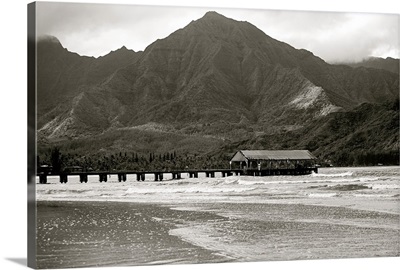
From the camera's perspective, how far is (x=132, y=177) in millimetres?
10430

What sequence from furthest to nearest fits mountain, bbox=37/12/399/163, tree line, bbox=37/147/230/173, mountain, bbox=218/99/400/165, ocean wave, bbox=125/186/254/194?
mountain, bbox=218/99/400/165 → ocean wave, bbox=125/186/254/194 → mountain, bbox=37/12/399/163 → tree line, bbox=37/147/230/173

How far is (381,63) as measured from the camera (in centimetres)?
1121

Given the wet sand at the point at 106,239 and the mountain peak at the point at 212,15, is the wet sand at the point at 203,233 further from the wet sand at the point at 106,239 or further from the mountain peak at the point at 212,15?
the mountain peak at the point at 212,15

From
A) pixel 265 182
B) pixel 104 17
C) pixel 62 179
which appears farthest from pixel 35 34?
pixel 265 182

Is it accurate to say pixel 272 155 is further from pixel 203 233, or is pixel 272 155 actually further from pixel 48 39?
pixel 48 39

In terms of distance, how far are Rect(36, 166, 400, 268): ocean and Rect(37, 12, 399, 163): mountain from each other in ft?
2.20

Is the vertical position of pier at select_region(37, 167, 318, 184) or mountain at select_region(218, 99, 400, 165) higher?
mountain at select_region(218, 99, 400, 165)

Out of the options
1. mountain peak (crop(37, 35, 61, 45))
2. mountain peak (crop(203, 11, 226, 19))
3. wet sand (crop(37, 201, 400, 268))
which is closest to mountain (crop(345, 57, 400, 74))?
wet sand (crop(37, 201, 400, 268))

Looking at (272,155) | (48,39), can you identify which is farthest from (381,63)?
(48,39)

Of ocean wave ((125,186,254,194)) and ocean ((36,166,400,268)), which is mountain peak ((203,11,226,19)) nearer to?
ocean ((36,166,400,268))

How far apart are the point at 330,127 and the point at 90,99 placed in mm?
3604

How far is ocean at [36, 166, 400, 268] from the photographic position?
9461 mm

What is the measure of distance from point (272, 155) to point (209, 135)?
3.08 feet

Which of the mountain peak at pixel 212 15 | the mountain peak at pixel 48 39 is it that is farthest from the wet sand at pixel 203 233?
the mountain peak at pixel 212 15
